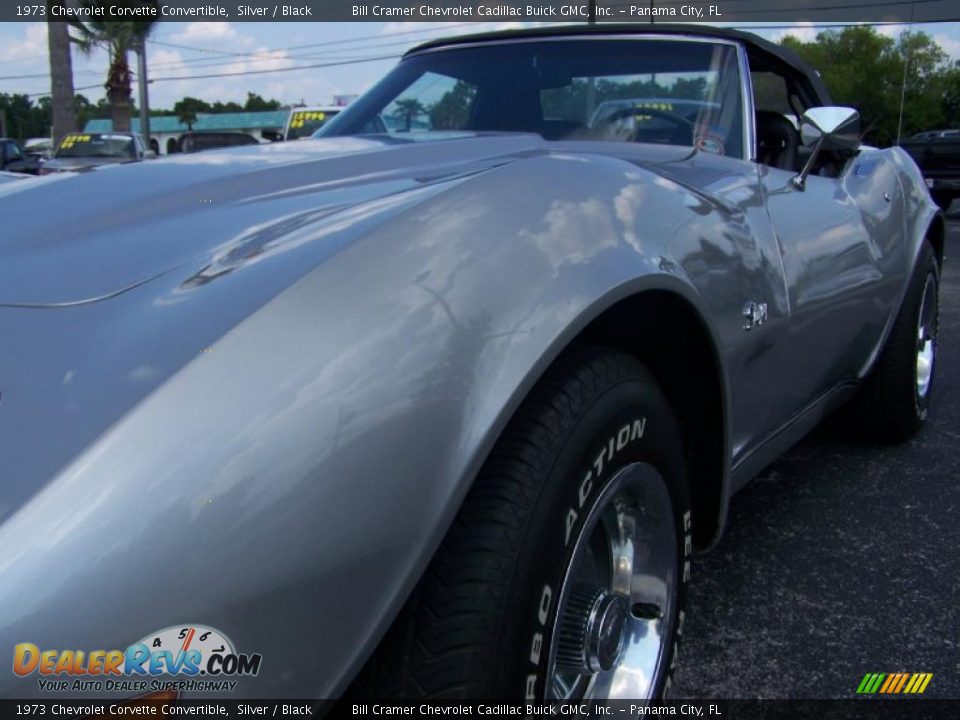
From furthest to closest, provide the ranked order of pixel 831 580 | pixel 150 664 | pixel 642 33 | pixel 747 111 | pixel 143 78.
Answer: pixel 143 78 < pixel 642 33 < pixel 747 111 < pixel 831 580 < pixel 150 664

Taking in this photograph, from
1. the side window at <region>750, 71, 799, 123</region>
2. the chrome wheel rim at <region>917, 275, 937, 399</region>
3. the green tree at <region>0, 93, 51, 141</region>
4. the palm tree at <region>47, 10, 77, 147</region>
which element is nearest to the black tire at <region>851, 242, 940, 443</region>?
the chrome wheel rim at <region>917, 275, 937, 399</region>

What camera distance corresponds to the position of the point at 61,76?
16953 mm

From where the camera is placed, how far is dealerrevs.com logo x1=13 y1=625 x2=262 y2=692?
82 centimetres

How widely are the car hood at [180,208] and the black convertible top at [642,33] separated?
2.97ft

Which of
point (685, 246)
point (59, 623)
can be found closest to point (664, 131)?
point (685, 246)

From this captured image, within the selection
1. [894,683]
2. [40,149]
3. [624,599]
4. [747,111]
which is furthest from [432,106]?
[40,149]

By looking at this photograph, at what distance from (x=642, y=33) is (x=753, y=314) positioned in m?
1.16

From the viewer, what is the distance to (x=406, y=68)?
2.89 metres

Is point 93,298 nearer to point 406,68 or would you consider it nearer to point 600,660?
point 600,660

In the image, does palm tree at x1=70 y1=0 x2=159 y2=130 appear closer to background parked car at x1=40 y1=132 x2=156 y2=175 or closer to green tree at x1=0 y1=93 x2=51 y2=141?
background parked car at x1=40 y1=132 x2=156 y2=175

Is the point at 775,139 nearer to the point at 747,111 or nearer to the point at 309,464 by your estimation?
the point at 747,111

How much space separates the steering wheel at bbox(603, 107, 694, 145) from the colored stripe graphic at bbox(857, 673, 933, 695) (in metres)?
1.34

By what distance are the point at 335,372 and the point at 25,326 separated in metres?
0.41

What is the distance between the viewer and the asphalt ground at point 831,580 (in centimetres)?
191
